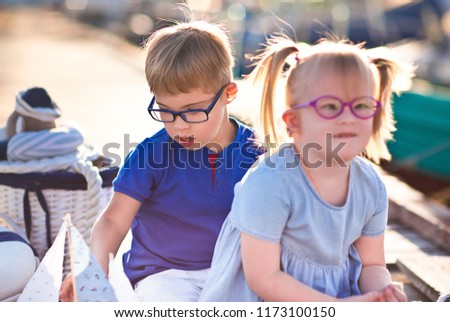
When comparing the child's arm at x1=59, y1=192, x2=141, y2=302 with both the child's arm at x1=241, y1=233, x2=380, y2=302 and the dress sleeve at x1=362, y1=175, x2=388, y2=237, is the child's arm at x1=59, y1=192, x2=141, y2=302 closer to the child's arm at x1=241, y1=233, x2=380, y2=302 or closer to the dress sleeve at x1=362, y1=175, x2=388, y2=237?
the child's arm at x1=241, y1=233, x2=380, y2=302

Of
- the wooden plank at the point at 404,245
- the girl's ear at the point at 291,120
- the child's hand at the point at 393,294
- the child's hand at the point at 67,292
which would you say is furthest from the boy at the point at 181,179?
the wooden plank at the point at 404,245

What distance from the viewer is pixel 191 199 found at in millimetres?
2352

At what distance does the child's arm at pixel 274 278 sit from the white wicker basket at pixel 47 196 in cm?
113

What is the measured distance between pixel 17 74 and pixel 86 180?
814 cm

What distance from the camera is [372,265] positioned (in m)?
2.12

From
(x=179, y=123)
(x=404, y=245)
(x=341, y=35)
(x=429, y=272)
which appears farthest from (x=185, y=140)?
(x=341, y=35)

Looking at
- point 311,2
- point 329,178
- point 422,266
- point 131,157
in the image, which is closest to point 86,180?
point 131,157

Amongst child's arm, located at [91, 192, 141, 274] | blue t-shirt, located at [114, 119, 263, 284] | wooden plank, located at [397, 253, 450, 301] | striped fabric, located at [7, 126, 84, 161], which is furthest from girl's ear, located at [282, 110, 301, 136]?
striped fabric, located at [7, 126, 84, 161]

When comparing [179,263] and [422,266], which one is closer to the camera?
[179,263]

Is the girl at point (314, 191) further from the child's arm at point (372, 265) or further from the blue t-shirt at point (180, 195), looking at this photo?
the blue t-shirt at point (180, 195)

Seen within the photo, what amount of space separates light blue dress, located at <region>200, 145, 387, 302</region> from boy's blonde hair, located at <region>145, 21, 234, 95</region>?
40cm

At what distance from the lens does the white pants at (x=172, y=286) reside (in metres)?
2.26

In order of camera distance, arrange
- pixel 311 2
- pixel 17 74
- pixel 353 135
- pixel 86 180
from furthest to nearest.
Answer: pixel 311 2
pixel 17 74
pixel 86 180
pixel 353 135
